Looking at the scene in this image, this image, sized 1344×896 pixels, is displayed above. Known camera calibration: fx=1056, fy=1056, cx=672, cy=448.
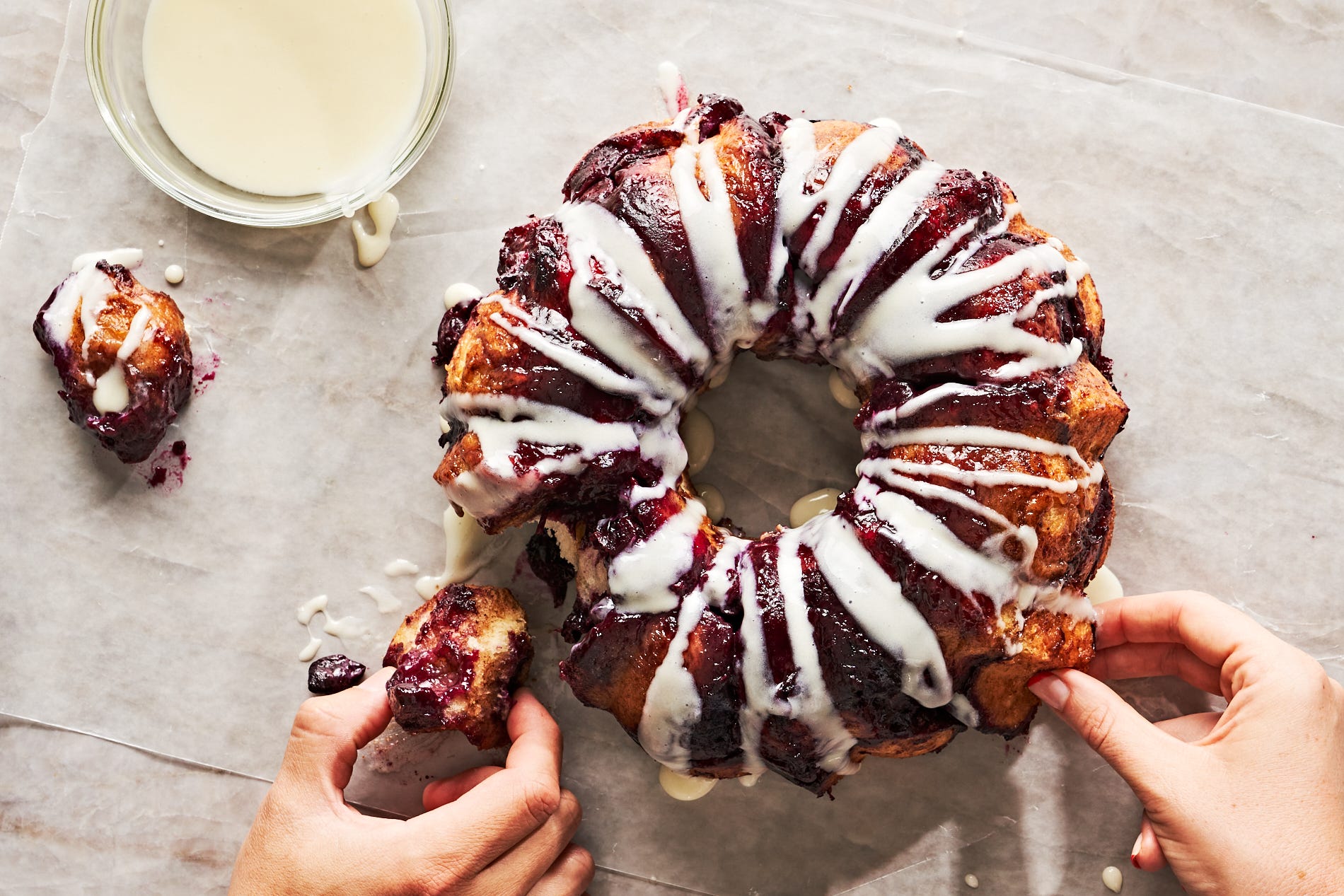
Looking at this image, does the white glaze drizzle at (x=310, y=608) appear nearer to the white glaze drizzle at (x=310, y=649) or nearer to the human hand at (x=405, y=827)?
the white glaze drizzle at (x=310, y=649)

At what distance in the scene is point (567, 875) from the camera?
3170mm

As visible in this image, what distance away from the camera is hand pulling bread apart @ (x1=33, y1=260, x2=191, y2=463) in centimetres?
321

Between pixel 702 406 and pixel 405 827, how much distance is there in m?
1.52

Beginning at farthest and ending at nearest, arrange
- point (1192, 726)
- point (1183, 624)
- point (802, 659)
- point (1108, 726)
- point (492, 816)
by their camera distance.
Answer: point (1192, 726), point (1183, 624), point (492, 816), point (1108, 726), point (802, 659)

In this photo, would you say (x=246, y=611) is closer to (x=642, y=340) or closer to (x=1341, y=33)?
(x=642, y=340)

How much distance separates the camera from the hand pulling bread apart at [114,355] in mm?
3213

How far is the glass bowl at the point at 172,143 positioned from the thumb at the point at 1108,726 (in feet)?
7.85

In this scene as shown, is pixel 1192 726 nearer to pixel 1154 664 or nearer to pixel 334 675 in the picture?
pixel 1154 664

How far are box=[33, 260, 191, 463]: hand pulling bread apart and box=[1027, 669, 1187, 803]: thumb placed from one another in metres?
2.70

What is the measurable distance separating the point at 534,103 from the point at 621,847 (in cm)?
237

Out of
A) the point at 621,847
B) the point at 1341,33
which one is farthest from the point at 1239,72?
the point at 621,847

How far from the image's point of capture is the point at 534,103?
337 centimetres

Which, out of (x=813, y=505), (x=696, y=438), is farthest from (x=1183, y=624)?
(x=696, y=438)

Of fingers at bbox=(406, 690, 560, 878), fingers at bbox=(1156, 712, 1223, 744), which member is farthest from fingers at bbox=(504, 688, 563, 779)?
fingers at bbox=(1156, 712, 1223, 744)
